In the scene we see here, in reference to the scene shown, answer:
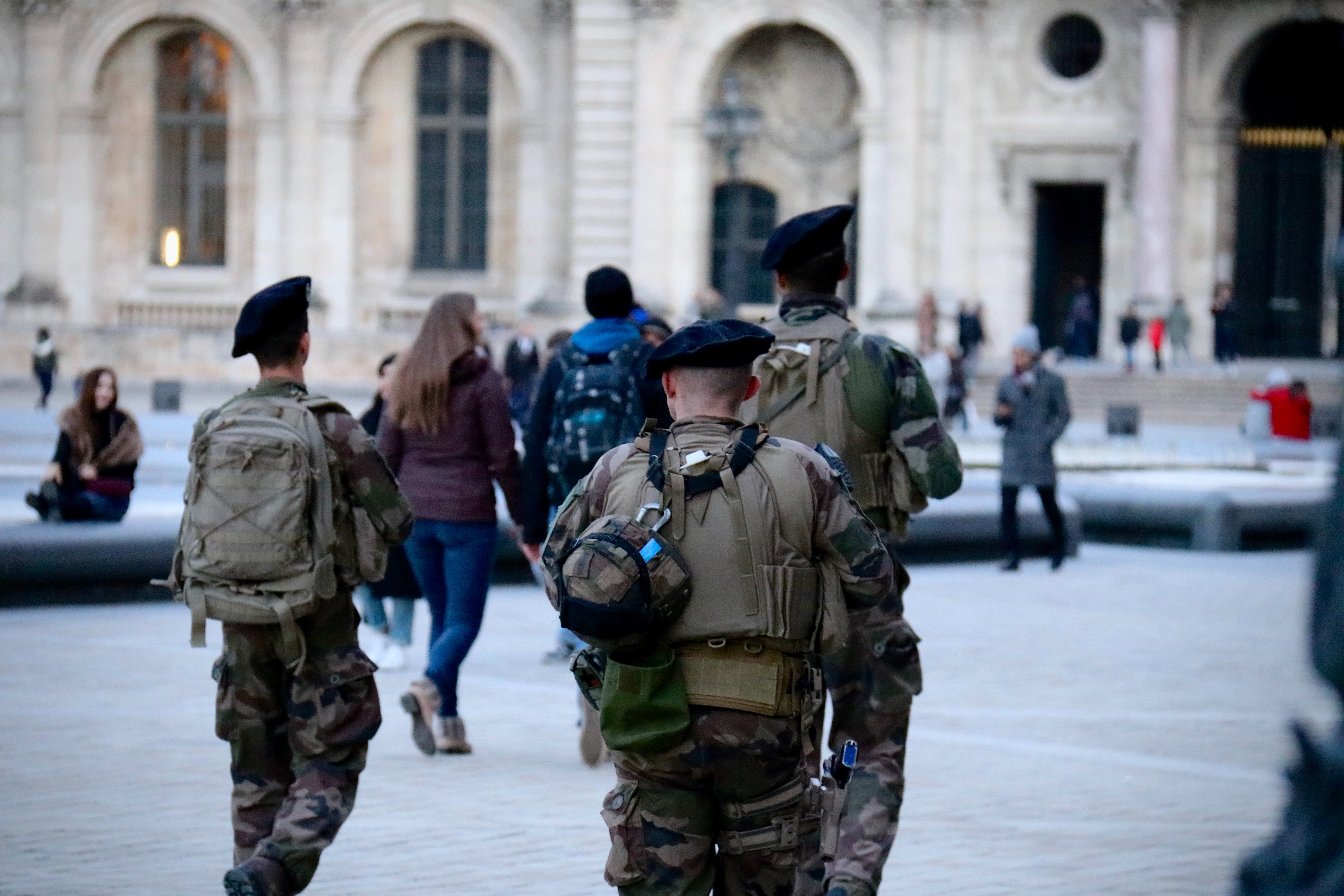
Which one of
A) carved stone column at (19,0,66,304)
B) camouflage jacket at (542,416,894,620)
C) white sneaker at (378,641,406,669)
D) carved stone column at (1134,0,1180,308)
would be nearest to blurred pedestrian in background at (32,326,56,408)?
carved stone column at (19,0,66,304)

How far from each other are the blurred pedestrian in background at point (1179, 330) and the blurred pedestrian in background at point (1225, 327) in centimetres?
44

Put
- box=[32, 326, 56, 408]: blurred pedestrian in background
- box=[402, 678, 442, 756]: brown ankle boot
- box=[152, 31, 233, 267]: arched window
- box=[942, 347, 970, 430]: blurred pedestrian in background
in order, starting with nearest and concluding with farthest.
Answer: box=[402, 678, 442, 756]: brown ankle boot → box=[942, 347, 970, 430]: blurred pedestrian in background → box=[32, 326, 56, 408]: blurred pedestrian in background → box=[152, 31, 233, 267]: arched window

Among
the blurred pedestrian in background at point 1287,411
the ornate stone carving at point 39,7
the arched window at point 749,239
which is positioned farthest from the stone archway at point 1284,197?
the ornate stone carving at point 39,7

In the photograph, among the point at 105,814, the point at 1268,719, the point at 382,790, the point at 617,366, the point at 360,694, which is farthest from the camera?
the point at 1268,719

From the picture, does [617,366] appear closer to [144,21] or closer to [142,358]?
[142,358]

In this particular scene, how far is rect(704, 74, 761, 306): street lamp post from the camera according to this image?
27.9m

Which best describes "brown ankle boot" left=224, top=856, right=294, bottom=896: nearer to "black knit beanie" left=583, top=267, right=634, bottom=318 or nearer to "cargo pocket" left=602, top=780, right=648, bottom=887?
"cargo pocket" left=602, top=780, right=648, bottom=887

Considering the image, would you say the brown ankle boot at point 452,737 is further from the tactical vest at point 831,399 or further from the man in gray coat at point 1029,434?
the man in gray coat at point 1029,434

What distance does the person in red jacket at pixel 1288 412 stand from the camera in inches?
1076

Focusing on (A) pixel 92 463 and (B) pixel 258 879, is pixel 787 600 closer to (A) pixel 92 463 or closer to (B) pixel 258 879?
(B) pixel 258 879

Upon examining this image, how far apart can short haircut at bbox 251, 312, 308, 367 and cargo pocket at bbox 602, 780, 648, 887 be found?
1933 millimetres

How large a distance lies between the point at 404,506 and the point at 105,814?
6.54 ft

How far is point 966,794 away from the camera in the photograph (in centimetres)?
761

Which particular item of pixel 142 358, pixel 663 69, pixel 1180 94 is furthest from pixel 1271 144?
pixel 142 358
